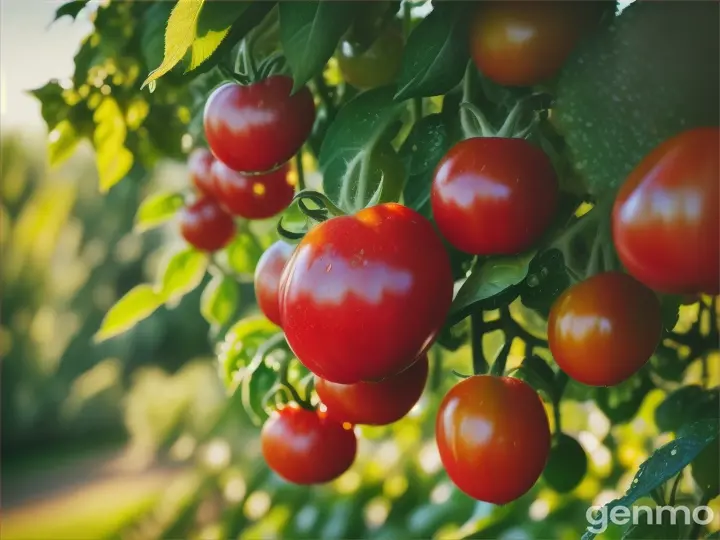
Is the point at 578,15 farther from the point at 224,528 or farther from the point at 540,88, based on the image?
the point at 224,528

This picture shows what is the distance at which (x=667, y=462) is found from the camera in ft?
1.05

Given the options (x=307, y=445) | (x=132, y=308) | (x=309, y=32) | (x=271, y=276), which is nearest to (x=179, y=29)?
(x=309, y=32)

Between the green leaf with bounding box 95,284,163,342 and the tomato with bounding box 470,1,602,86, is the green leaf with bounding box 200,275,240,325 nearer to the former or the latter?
the green leaf with bounding box 95,284,163,342

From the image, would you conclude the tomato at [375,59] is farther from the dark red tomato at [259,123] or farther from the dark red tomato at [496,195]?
the dark red tomato at [496,195]

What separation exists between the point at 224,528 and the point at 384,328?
40.6 inches

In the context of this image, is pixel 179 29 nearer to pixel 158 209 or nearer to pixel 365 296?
pixel 365 296

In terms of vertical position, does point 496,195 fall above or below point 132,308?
above

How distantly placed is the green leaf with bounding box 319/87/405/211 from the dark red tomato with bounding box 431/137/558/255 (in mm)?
80

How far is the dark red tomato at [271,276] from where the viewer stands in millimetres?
449

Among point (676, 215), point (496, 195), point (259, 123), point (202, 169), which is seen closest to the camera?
point (676, 215)

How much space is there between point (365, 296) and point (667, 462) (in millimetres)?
140

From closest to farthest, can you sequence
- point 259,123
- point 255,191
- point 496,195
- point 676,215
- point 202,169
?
point 676,215, point 496,195, point 259,123, point 255,191, point 202,169

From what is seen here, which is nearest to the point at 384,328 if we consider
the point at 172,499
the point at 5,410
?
the point at 172,499

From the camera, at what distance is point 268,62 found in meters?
0.46
